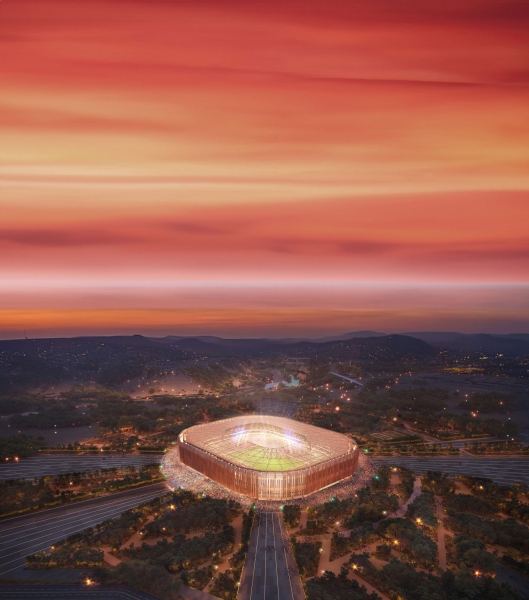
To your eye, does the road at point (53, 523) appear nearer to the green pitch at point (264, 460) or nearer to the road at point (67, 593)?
the road at point (67, 593)

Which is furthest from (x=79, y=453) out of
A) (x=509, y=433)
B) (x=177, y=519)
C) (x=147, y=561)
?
(x=509, y=433)

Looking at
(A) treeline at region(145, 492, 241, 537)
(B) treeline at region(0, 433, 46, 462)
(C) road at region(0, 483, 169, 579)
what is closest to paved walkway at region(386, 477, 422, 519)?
(A) treeline at region(145, 492, 241, 537)

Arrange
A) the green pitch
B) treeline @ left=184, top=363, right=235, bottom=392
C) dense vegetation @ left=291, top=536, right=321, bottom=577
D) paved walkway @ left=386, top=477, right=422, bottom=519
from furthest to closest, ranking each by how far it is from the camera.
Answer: treeline @ left=184, top=363, right=235, bottom=392 → the green pitch → paved walkway @ left=386, top=477, right=422, bottom=519 → dense vegetation @ left=291, top=536, right=321, bottom=577

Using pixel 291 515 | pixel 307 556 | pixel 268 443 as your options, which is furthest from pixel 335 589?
pixel 268 443

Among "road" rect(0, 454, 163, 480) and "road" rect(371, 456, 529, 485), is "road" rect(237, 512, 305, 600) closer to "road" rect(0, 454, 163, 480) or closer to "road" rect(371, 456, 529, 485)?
"road" rect(0, 454, 163, 480)

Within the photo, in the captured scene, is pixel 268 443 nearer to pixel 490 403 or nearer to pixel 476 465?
pixel 476 465

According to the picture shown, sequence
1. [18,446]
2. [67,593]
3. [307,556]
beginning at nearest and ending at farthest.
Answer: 1. [67,593]
2. [307,556]
3. [18,446]
